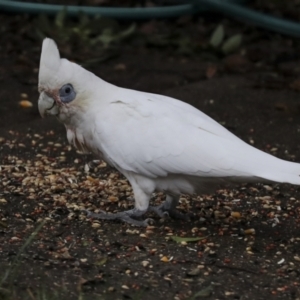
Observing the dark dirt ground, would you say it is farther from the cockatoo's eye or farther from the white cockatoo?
the cockatoo's eye

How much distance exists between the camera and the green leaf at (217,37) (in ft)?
27.5

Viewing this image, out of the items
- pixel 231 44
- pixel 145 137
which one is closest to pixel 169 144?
pixel 145 137

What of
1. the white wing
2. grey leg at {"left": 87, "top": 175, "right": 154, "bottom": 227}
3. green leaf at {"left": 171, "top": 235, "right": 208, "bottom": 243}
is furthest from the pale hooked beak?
green leaf at {"left": 171, "top": 235, "right": 208, "bottom": 243}

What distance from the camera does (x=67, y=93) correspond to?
452cm

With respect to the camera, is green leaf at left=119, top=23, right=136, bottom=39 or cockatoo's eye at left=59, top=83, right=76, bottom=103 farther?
green leaf at left=119, top=23, right=136, bottom=39

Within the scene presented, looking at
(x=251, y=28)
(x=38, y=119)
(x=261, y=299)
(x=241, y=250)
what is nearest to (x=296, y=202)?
(x=241, y=250)

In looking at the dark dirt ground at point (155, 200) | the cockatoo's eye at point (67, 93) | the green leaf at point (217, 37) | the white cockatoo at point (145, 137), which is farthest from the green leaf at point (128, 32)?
the cockatoo's eye at point (67, 93)

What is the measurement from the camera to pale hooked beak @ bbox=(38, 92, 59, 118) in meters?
4.54

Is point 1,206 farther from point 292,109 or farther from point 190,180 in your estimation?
point 292,109

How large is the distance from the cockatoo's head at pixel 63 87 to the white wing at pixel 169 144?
0.14 metres

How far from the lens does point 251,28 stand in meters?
9.02

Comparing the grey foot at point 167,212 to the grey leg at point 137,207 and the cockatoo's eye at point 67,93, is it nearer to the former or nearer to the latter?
the grey leg at point 137,207

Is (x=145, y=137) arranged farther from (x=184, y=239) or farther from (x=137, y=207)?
(x=184, y=239)

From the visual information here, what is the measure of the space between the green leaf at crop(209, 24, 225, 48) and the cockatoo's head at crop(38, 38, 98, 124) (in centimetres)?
396
